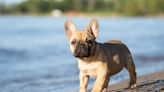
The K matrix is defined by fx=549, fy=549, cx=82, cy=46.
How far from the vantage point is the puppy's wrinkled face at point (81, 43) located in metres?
7.43

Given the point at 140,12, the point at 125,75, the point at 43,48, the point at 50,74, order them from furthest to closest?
the point at 140,12 → the point at 43,48 → the point at 50,74 → the point at 125,75

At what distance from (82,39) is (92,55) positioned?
1.32 ft

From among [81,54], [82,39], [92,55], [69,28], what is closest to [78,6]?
[69,28]

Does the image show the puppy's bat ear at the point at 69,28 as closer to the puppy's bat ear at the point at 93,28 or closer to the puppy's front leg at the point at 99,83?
the puppy's bat ear at the point at 93,28

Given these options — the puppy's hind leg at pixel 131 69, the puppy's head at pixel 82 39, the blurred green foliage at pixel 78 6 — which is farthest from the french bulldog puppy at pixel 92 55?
the blurred green foliage at pixel 78 6

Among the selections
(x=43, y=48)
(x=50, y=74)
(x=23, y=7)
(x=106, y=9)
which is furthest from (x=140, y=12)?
(x=50, y=74)

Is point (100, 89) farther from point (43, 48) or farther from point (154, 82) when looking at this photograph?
point (43, 48)

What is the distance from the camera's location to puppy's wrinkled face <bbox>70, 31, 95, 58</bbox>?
293 inches

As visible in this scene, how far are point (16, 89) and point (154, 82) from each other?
10.5 feet

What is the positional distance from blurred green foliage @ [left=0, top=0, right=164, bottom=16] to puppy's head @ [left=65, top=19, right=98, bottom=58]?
298 feet

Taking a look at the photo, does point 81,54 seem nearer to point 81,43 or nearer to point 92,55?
point 81,43

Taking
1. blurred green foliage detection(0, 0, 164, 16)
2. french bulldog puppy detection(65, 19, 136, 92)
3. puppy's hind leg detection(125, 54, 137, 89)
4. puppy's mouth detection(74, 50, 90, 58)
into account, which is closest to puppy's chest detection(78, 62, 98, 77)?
french bulldog puppy detection(65, 19, 136, 92)

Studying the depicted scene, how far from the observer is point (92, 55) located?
7.88 m

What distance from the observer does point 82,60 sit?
312 inches
